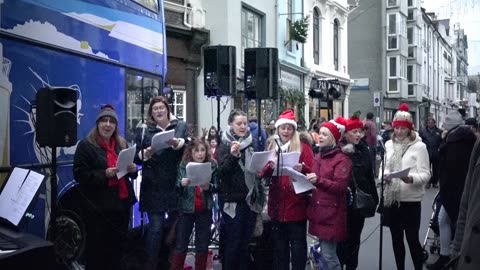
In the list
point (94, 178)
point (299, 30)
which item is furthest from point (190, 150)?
point (299, 30)

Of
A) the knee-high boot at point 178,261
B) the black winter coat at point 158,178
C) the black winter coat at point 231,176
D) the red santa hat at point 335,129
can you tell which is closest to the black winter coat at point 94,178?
the black winter coat at point 158,178

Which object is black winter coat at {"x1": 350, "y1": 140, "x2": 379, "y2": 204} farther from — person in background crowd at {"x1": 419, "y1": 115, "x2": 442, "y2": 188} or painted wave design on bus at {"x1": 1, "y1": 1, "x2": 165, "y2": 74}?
person in background crowd at {"x1": 419, "y1": 115, "x2": 442, "y2": 188}

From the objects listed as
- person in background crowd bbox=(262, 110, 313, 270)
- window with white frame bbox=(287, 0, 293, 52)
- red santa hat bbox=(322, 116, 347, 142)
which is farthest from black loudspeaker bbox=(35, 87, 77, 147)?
window with white frame bbox=(287, 0, 293, 52)

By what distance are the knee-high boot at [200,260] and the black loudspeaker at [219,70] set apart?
494 centimetres

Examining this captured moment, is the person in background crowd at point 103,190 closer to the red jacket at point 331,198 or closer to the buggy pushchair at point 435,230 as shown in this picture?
the red jacket at point 331,198

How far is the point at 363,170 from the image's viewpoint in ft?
20.2

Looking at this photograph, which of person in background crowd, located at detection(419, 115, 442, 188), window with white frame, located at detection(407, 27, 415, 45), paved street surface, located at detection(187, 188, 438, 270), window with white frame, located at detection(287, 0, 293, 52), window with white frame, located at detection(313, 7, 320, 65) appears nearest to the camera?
paved street surface, located at detection(187, 188, 438, 270)

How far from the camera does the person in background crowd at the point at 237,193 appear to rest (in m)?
5.85

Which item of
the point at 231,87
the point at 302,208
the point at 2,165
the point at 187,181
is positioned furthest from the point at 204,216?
the point at 231,87

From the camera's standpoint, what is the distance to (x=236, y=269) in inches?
237

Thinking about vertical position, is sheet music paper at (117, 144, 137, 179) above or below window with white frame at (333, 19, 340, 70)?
below

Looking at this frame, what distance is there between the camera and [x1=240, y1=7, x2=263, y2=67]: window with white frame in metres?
18.8

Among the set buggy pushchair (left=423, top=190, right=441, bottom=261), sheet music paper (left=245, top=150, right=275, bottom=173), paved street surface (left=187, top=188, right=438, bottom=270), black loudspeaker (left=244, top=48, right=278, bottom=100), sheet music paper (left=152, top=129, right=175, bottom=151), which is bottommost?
paved street surface (left=187, top=188, right=438, bottom=270)

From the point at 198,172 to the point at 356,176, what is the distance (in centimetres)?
180
